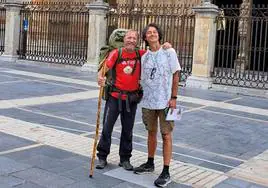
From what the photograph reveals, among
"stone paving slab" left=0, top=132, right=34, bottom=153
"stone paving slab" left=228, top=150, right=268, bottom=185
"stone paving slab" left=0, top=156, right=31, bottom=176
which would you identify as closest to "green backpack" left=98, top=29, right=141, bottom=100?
"stone paving slab" left=0, top=156, right=31, bottom=176

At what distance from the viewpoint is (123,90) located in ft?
19.6

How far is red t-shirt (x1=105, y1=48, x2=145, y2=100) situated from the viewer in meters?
5.93

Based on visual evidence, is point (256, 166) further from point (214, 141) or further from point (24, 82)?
point (24, 82)

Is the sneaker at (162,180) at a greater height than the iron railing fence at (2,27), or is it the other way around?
the iron railing fence at (2,27)

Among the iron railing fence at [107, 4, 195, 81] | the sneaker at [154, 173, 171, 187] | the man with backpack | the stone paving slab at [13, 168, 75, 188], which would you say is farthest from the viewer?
the iron railing fence at [107, 4, 195, 81]

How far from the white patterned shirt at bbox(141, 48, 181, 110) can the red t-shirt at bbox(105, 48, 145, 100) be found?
9.0 inches

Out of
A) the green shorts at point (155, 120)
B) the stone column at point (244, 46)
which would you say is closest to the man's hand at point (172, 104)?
the green shorts at point (155, 120)

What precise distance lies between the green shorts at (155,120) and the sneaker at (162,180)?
511mm

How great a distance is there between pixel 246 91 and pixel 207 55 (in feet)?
5.90

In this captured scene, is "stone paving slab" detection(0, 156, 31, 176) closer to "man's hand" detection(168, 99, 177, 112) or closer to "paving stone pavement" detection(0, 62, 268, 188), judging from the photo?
"paving stone pavement" detection(0, 62, 268, 188)

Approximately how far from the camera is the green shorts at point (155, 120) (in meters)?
5.71

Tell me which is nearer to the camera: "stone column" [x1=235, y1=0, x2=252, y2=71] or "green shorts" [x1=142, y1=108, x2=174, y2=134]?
"green shorts" [x1=142, y1=108, x2=174, y2=134]

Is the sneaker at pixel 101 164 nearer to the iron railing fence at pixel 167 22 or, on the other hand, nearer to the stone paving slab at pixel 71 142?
the stone paving slab at pixel 71 142

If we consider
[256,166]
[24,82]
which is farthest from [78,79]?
[256,166]
